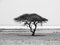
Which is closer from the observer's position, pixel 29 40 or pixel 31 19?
pixel 29 40

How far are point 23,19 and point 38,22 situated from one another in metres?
3.14

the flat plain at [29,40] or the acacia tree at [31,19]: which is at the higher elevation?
the acacia tree at [31,19]

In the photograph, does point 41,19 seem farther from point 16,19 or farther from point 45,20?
point 16,19

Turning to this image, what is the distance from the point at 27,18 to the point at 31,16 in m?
0.90

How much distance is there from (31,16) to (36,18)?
1.17 m

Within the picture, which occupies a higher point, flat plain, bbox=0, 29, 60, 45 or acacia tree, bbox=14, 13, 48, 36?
acacia tree, bbox=14, 13, 48, 36

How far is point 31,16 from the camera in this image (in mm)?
46688

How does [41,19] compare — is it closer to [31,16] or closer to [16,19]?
[31,16]

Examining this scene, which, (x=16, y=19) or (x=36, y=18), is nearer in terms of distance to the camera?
(x=36, y=18)

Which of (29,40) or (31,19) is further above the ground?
(31,19)

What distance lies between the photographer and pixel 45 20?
48.7 metres

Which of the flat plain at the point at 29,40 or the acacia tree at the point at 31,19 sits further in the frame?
the acacia tree at the point at 31,19

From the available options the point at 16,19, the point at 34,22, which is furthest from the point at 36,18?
the point at 16,19

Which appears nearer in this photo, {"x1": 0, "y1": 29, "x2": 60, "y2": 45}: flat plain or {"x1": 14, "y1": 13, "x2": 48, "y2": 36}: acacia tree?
{"x1": 0, "y1": 29, "x2": 60, "y2": 45}: flat plain
